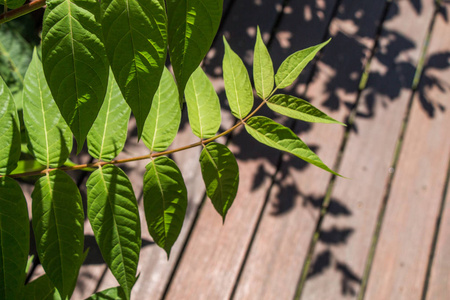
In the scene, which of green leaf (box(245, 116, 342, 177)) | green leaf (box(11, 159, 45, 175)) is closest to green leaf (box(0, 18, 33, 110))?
green leaf (box(11, 159, 45, 175))

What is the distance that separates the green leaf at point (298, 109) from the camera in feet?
2.75

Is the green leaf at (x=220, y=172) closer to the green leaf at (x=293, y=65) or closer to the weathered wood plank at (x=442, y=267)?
the green leaf at (x=293, y=65)

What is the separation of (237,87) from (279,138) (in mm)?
161

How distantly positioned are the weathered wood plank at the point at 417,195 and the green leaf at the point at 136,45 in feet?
6.38

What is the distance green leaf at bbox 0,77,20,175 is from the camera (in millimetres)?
824

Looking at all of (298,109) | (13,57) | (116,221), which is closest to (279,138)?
(298,109)

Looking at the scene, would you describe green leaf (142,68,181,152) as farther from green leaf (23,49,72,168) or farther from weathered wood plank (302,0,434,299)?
weathered wood plank (302,0,434,299)

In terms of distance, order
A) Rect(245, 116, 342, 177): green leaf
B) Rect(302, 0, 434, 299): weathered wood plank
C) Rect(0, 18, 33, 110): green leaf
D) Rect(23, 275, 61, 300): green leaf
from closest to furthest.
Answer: Rect(245, 116, 342, 177): green leaf < Rect(23, 275, 61, 300): green leaf < Rect(0, 18, 33, 110): green leaf < Rect(302, 0, 434, 299): weathered wood plank

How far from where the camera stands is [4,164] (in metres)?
0.82

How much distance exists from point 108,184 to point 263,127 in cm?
31

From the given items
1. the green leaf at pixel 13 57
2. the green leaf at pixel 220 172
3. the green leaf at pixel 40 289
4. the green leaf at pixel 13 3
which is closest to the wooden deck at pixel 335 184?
the green leaf at pixel 13 57

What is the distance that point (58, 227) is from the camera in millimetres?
811

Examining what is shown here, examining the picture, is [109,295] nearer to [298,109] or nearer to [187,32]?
[298,109]

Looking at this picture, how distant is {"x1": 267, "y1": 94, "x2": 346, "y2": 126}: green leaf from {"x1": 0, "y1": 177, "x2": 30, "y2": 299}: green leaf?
0.50 metres
